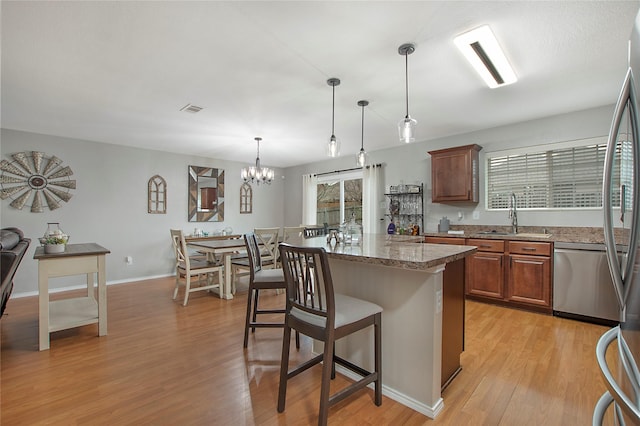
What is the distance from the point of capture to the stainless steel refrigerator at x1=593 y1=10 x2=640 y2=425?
2.32 ft

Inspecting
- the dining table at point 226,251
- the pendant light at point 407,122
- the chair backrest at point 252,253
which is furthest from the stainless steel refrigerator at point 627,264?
the dining table at point 226,251

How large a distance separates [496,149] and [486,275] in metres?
1.80

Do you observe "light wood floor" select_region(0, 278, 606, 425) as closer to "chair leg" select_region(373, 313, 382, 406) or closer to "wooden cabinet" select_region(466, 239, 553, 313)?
"chair leg" select_region(373, 313, 382, 406)

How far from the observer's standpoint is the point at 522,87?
2867mm

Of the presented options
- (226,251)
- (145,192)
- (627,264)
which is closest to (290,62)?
(627,264)

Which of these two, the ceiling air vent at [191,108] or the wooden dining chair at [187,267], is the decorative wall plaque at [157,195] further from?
the ceiling air vent at [191,108]

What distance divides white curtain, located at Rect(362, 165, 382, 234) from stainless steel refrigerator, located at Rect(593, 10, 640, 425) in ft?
14.8

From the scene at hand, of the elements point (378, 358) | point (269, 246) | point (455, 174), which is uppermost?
point (455, 174)

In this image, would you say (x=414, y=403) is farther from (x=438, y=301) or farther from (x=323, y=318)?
(x=323, y=318)

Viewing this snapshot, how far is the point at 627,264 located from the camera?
0.85 meters

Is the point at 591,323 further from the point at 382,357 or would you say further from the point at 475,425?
the point at 382,357

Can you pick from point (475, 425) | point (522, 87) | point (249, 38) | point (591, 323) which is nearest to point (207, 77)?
point (249, 38)

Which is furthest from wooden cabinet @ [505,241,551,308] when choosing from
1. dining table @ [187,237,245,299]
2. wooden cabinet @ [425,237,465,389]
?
dining table @ [187,237,245,299]

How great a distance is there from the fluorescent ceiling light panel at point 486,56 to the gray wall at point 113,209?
5199 millimetres
